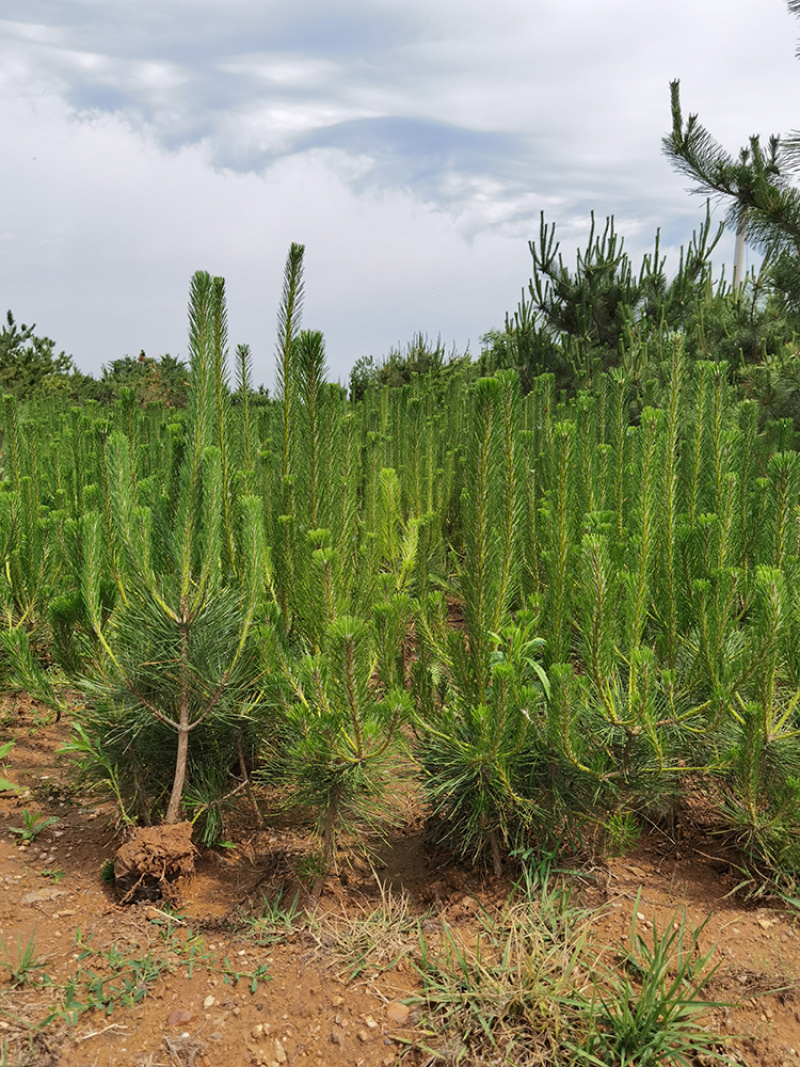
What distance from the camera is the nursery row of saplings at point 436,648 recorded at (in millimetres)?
2518

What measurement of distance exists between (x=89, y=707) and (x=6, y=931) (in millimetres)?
1015

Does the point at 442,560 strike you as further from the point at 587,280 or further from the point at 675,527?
the point at 587,280

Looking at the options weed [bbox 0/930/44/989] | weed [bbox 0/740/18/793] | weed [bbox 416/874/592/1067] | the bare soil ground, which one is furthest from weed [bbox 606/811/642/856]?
weed [bbox 0/740/18/793]

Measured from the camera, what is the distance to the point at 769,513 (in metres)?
3.23

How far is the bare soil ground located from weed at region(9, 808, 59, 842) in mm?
26

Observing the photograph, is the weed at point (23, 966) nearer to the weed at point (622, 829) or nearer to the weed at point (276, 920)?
the weed at point (276, 920)

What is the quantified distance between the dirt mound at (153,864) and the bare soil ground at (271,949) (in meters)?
0.05

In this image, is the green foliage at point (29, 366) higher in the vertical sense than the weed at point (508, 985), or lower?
higher

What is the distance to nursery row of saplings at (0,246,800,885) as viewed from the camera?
2518mm

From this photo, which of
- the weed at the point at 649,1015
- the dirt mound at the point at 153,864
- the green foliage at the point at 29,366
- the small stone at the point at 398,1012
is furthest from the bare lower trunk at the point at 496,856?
the green foliage at the point at 29,366

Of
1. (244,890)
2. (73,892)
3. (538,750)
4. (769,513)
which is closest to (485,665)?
(538,750)

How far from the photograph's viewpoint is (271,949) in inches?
96.0

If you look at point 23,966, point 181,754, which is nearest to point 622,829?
point 181,754

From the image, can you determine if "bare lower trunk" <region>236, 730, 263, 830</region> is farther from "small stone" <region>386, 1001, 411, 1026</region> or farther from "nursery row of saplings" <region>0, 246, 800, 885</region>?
"small stone" <region>386, 1001, 411, 1026</region>
